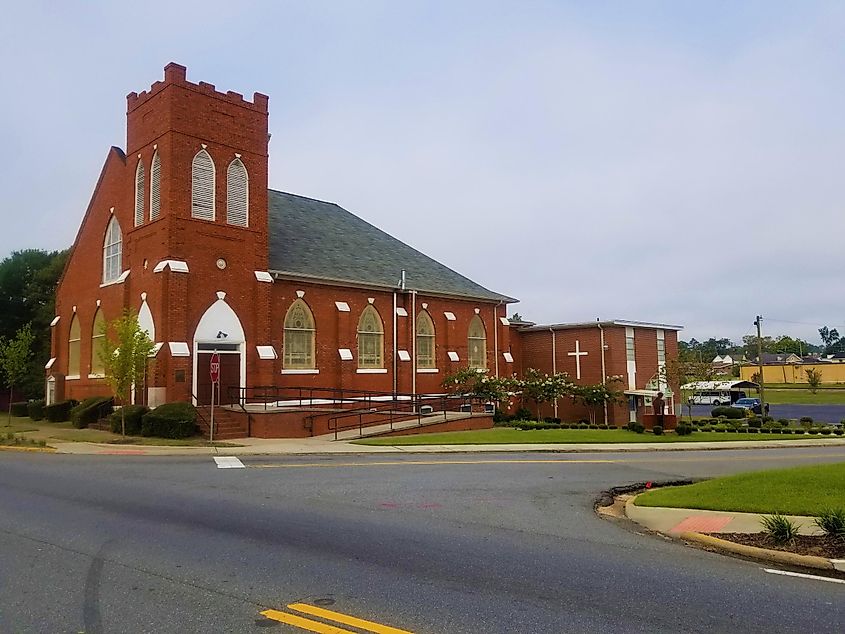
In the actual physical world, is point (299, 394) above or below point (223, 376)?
below

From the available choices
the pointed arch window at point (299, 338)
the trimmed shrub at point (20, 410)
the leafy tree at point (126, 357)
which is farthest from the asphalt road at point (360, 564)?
the trimmed shrub at point (20, 410)

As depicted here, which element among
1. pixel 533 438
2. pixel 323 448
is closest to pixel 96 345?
pixel 323 448

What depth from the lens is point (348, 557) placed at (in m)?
7.71

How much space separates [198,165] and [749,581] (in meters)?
24.7

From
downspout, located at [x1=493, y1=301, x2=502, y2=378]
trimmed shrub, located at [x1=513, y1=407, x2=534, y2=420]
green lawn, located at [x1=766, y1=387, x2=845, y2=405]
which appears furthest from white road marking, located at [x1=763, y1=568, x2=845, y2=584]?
green lawn, located at [x1=766, y1=387, x2=845, y2=405]

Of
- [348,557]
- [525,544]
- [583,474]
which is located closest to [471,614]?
[348,557]

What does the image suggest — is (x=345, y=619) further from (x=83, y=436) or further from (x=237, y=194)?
(x=237, y=194)

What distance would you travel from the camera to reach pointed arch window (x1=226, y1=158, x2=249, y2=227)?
91.7 ft

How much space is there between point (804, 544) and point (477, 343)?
30.6 m

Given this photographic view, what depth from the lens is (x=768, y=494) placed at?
11.3 m

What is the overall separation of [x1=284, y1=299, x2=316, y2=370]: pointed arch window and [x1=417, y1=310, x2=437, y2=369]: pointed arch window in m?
6.73

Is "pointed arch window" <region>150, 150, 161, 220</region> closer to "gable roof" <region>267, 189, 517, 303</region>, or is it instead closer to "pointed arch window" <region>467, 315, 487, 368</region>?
"gable roof" <region>267, 189, 517, 303</region>

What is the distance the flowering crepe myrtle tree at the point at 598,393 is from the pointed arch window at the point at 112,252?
2263cm

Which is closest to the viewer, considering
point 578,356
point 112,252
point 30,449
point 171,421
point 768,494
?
point 768,494
